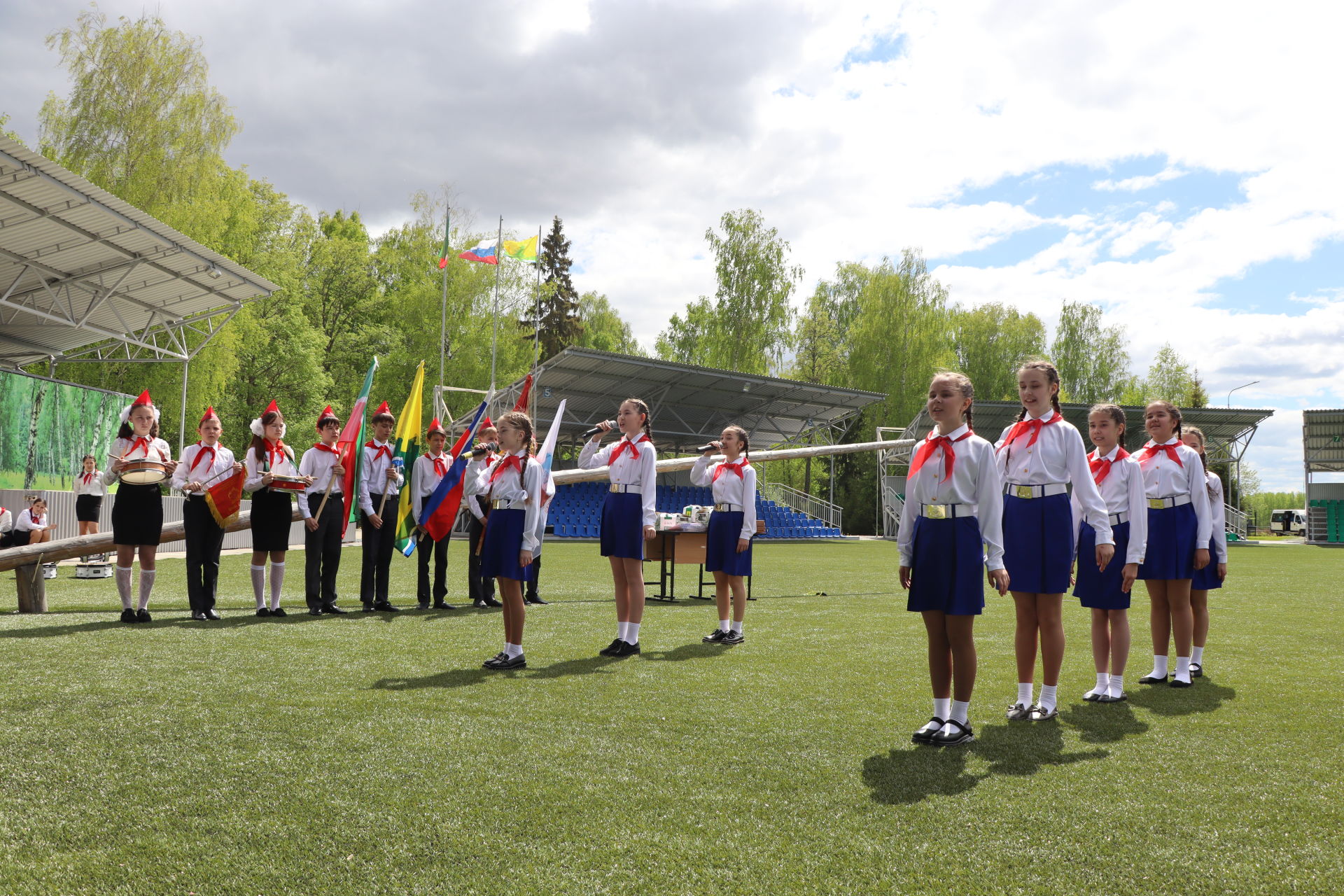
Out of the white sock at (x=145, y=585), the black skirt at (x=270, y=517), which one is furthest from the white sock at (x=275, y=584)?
the white sock at (x=145, y=585)

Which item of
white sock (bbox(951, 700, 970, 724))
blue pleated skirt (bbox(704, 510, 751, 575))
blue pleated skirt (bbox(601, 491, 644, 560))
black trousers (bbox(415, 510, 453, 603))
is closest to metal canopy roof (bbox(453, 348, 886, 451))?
Answer: black trousers (bbox(415, 510, 453, 603))

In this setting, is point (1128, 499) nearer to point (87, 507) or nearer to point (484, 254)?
point (87, 507)

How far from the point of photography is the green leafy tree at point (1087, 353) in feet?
154

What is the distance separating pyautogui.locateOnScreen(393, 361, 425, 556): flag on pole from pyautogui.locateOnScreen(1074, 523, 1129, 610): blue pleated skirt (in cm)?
602

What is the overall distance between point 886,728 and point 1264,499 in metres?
105

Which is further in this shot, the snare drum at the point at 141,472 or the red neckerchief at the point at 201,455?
the red neckerchief at the point at 201,455

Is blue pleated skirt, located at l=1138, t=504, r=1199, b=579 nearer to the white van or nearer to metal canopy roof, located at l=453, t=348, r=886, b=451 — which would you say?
metal canopy roof, located at l=453, t=348, r=886, b=451

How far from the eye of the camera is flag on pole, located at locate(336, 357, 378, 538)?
8336mm

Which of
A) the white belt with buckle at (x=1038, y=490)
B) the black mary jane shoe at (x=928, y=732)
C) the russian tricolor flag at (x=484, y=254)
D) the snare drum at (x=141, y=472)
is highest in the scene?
the russian tricolor flag at (x=484, y=254)

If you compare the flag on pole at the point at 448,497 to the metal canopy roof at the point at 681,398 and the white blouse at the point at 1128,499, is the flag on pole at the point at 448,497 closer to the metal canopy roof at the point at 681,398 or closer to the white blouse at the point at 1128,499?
the white blouse at the point at 1128,499

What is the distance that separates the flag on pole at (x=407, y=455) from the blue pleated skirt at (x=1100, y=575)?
6.02m

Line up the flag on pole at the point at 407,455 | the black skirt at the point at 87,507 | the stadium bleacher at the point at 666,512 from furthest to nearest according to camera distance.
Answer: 1. the stadium bleacher at the point at 666,512
2. the black skirt at the point at 87,507
3. the flag on pole at the point at 407,455

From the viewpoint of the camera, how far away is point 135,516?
6914 mm

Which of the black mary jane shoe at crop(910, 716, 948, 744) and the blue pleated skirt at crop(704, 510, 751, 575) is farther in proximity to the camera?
the blue pleated skirt at crop(704, 510, 751, 575)
